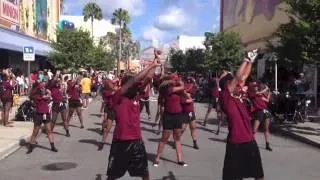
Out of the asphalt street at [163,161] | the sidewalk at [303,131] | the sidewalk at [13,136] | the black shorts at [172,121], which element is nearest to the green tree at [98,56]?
the sidewalk at [13,136]

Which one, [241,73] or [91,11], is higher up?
[91,11]

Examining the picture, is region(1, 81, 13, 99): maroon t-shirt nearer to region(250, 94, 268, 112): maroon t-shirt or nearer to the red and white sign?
region(250, 94, 268, 112): maroon t-shirt

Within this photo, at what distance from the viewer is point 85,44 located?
43.4 metres

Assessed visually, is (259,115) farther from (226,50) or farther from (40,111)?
(226,50)

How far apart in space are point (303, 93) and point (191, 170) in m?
11.9

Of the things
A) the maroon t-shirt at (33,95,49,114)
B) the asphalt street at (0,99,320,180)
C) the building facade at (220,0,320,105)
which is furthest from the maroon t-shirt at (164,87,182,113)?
the building facade at (220,0,320,105)

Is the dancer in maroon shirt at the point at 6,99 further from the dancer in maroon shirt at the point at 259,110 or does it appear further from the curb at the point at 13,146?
the dancer in maroon shirt at the point at 259,110

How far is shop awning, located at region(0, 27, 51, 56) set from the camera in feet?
99.4

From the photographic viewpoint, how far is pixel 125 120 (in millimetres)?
7090

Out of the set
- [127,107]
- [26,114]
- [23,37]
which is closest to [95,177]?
[127,107]

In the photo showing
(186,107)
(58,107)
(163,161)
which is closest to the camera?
(163,161)

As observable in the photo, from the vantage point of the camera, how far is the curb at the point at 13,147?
39.8 ft

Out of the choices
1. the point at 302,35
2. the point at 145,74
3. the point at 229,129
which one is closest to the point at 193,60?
the point at 302,35

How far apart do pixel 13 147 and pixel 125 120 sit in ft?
22.0
